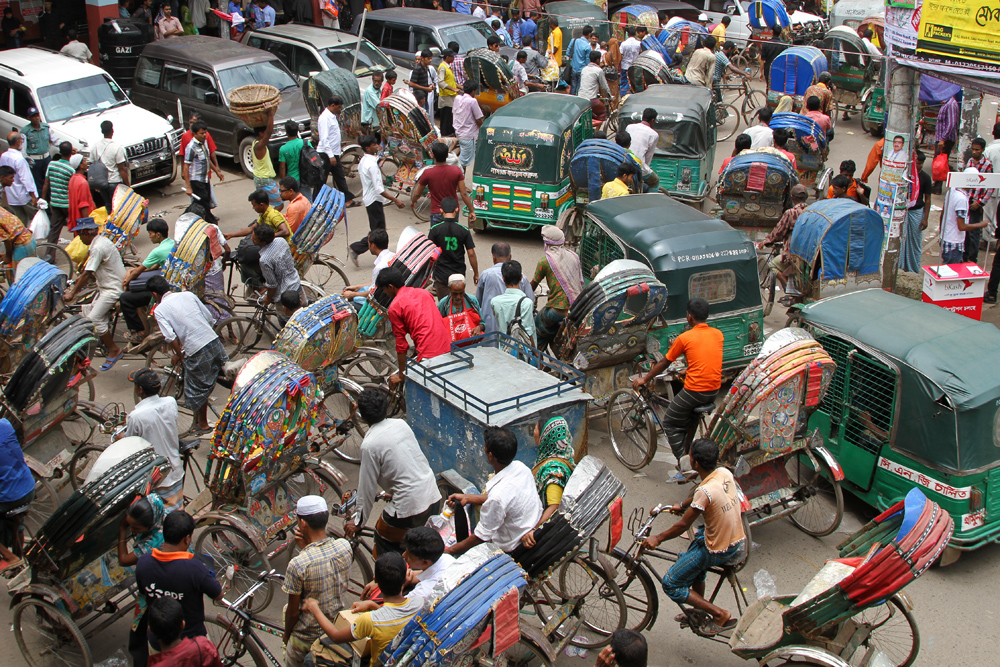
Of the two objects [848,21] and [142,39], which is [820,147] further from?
[142,39]

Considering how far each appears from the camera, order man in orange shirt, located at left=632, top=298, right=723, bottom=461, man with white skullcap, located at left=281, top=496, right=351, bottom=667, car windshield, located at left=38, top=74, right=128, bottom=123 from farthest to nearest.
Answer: car windshield, located at left=38, top=74, right=128, bottom=123, man in orange shirt, located at left=632, top=298, right=723, bottom=461, man with white skullcap, located at left=281, top=496, right=351, bottom=667

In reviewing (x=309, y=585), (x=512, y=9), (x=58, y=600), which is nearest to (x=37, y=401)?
(x=58, y=600)

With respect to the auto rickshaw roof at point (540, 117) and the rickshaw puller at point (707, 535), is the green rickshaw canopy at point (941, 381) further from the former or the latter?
the auto rickshaw roof at point (540, 117)

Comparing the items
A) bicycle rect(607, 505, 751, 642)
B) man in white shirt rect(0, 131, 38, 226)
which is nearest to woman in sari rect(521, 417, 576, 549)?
bicycle rect(607, 505, 751, 642)

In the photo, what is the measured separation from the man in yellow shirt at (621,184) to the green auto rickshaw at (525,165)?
4.33 feet

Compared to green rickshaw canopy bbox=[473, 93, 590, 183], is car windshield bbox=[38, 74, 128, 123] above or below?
above

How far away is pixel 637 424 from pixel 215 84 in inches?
422

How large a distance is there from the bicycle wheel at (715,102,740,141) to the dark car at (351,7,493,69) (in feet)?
16.9

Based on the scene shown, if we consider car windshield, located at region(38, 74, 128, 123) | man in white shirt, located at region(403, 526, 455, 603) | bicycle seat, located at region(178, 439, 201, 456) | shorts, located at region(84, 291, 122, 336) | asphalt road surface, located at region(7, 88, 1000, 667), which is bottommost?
asphalt road surface, located at region(7, 88, 1000, 667)

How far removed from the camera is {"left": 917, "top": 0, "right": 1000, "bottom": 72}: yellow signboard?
9.13 m

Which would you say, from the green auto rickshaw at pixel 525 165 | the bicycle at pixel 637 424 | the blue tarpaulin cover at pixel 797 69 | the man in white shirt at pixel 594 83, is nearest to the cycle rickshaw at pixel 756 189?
the green auto rickshaw at pixel 525 165

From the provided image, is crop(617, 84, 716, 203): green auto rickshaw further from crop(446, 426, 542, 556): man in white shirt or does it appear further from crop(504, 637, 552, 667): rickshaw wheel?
crop(504, 637, 552, 667): rickshaw wheel

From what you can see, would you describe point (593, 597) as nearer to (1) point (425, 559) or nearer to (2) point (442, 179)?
(1) point (425, 559)

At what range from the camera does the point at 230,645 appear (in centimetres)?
584
